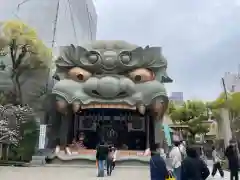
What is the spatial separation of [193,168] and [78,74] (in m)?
19.0

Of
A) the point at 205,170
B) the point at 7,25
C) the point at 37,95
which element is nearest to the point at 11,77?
the point at 37,95

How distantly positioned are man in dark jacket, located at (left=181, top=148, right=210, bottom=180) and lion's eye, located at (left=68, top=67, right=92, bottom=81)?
1880 cm

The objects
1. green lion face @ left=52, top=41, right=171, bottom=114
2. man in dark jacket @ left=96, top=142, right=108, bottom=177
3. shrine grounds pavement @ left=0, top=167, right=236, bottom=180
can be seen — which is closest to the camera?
shrine grounds pavement @ left=0, top=167, right=236, bottom=180

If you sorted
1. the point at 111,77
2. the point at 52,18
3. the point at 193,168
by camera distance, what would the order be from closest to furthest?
the point at 193,168, the point at 111,77, the point at 52,18

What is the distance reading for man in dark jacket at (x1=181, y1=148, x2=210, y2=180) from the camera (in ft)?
21.4

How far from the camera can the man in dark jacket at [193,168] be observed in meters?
6.54

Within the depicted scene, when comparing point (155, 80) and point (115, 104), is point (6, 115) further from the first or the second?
point (155, 80)

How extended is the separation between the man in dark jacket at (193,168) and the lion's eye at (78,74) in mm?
18804

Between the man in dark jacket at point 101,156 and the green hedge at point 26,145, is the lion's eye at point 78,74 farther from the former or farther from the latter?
the man in dark jacket at point 101,156

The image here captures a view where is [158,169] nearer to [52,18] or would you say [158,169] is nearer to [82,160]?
[82,160]

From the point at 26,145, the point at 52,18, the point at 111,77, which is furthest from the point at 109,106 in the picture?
the point at 52,18

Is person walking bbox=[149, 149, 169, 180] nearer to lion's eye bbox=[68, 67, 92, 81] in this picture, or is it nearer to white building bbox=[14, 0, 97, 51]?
lion's eye bbox=[68, 67, 92, 81]

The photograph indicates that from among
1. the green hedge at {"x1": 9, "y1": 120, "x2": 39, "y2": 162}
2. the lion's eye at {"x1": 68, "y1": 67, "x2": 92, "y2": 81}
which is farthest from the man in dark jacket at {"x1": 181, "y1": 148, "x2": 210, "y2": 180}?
the green hedge at {"x1": 9, "y1": 120, "x2": 39, "y2": 162}

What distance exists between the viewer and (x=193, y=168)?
6547mm
